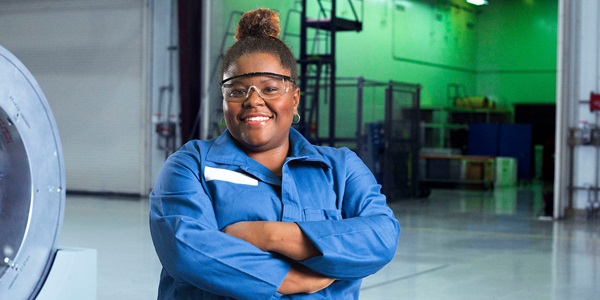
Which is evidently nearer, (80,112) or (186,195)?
(186,195)

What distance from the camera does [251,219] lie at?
2.00 meters

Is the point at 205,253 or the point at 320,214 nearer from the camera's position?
the point at 205,253

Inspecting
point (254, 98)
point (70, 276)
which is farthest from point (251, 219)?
point (70, 276)

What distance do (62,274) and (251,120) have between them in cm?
183

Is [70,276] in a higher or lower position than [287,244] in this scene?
lower

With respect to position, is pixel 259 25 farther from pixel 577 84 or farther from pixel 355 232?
pixel 577 84

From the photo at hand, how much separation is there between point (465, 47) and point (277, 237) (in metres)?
24.3

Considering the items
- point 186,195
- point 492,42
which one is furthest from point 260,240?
point 492,42

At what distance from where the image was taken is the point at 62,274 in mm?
3553

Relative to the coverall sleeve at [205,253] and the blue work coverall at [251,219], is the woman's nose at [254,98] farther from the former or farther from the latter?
the coverall sleeve at [205,253]

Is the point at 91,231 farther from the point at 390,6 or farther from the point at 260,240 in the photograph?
the point at 390,6

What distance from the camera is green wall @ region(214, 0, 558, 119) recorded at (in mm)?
21047

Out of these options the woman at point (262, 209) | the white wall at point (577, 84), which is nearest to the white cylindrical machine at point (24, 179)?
the woman at point (262, 209)

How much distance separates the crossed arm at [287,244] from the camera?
196 centimetres
